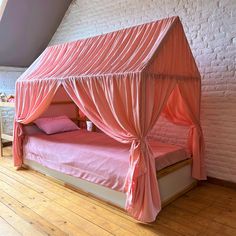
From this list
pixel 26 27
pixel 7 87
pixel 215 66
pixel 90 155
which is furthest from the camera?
pixel 7 87

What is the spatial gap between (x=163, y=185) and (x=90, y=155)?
85 centimetres

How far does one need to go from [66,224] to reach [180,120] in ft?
6.00

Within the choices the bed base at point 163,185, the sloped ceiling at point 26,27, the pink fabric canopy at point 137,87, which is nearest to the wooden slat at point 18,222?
the bed base at point 163,185

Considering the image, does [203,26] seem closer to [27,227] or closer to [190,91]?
[190,91]

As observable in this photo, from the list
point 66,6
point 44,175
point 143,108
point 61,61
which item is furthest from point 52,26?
point 143,108

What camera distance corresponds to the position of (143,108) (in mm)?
2242

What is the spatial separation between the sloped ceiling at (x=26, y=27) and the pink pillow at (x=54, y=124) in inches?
73.6

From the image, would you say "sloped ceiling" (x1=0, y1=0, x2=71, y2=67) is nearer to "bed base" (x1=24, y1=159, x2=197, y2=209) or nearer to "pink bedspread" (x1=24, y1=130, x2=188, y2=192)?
"pink bedspread" (x1=24, y1=130, x2=188, y2=192)

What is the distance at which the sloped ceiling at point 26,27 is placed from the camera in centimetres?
448

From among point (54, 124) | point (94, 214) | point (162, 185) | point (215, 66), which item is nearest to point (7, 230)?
point (94, 214)

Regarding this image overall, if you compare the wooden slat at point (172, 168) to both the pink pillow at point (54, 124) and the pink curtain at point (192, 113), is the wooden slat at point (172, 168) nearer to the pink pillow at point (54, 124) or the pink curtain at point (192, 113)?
the pink curtain at point (192, 113)

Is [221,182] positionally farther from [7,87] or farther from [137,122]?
[7,87]

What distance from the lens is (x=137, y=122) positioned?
2271mm

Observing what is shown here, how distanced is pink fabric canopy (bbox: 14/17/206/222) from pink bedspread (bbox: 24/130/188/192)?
0.23 m
